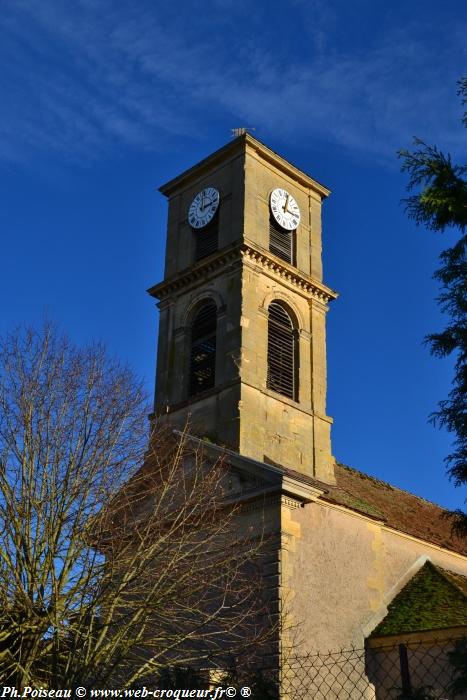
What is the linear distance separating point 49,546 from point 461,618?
33.5 ft

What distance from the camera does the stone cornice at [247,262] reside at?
2342cm

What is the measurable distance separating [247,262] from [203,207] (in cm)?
351

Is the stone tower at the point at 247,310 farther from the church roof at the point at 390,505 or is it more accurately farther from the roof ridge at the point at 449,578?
the roof ridge at the point at 449,578

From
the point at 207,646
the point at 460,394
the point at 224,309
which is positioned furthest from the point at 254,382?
the point at 460,394

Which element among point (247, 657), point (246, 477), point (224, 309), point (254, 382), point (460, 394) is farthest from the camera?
point (224, 309)

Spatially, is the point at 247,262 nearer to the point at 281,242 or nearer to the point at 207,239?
the point at 281,242

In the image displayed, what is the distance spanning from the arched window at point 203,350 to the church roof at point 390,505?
4.45 metres

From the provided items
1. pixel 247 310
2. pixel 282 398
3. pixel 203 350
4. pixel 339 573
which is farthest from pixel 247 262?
pixel 339 573

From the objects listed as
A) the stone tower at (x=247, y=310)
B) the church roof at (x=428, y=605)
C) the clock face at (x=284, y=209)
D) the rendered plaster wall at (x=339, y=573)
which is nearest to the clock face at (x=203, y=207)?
the stone tower at (x=247, y=310)

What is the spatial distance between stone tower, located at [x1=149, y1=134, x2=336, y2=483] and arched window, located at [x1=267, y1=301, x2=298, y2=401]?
1.3 inches

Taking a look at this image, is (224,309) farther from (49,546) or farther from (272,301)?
(49,546)

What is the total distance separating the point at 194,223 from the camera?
25953 mm

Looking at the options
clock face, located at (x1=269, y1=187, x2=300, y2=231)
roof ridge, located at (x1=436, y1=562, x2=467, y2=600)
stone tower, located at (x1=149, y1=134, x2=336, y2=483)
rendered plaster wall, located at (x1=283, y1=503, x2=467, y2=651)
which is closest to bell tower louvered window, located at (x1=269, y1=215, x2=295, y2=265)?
stone tower, located at (x1=149, y1=134, x2=336, y2=483)

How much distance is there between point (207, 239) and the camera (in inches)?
1003
